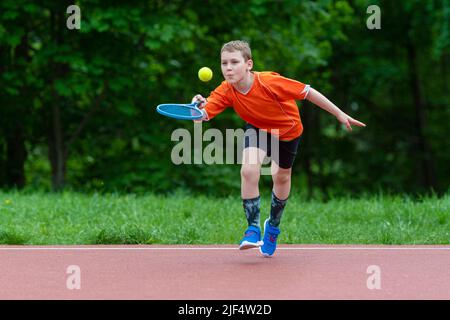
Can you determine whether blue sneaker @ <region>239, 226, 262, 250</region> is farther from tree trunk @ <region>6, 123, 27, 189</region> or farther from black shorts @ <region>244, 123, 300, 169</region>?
tree trunk @ <region>6, 123, 27, 189</region>

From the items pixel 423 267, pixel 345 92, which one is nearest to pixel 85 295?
pixel 423 267

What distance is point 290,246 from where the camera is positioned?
732 cm

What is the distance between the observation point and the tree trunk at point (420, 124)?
2259 cm

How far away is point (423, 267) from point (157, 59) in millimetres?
10182

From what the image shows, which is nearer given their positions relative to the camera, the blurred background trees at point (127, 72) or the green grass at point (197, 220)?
the green grass at point (197, 220)

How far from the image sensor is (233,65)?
611cm

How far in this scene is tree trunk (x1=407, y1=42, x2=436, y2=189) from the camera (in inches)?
890

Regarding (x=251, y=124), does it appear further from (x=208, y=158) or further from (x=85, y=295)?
(x=208, y=158)

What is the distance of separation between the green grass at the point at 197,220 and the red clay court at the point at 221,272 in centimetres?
33
